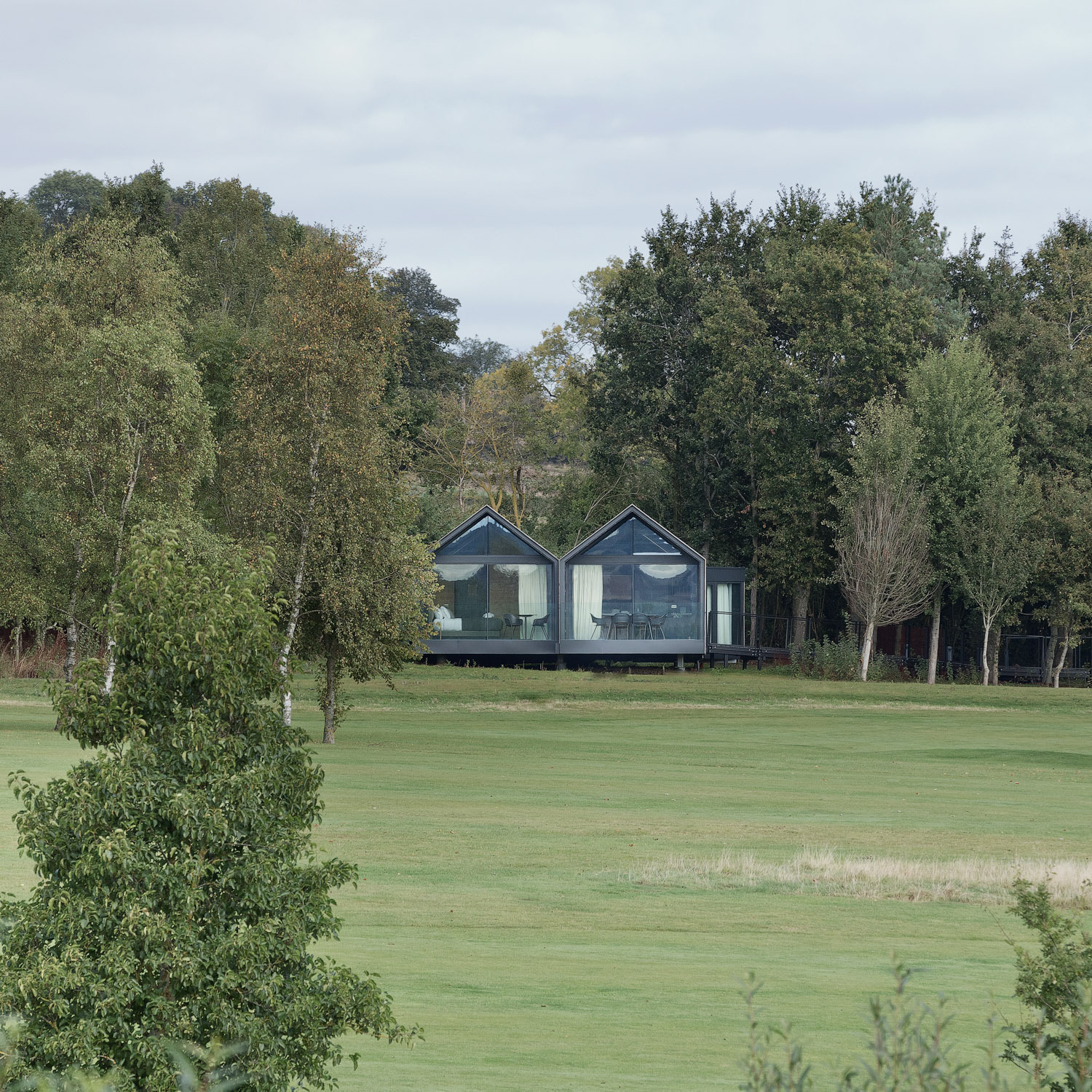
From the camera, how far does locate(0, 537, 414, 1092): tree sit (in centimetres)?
601

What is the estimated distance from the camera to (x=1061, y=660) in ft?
167

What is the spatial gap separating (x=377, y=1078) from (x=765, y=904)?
22.4 feet

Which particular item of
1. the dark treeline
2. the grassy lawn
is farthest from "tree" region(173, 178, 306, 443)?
the grassy lawn

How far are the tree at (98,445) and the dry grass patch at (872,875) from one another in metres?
19.1

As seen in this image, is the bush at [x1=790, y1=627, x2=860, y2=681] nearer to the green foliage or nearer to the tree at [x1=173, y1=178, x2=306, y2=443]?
the tree at [x1=173, y1=178, x2=306, y2=443]

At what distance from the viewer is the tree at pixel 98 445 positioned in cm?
3372

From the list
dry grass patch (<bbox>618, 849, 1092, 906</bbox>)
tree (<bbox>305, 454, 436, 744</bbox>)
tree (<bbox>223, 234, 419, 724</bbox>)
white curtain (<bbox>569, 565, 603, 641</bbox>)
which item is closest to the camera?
dry grass patch (<bbox>618, 849, 1092, 906</bbox>)

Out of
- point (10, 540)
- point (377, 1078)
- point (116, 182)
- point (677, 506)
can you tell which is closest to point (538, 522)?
point (677, 506)

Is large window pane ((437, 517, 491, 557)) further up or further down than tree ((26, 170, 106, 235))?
further down

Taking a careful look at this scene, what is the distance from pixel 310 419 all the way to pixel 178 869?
24.9m

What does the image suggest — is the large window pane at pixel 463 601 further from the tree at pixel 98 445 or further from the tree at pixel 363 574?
the tree at pixel 363 574

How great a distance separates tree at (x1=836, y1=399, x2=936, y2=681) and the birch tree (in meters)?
23.7

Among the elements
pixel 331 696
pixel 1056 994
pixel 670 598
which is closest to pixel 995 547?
pixel 670 598

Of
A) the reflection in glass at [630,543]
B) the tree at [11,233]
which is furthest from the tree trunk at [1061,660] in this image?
the tree at [11,233]
